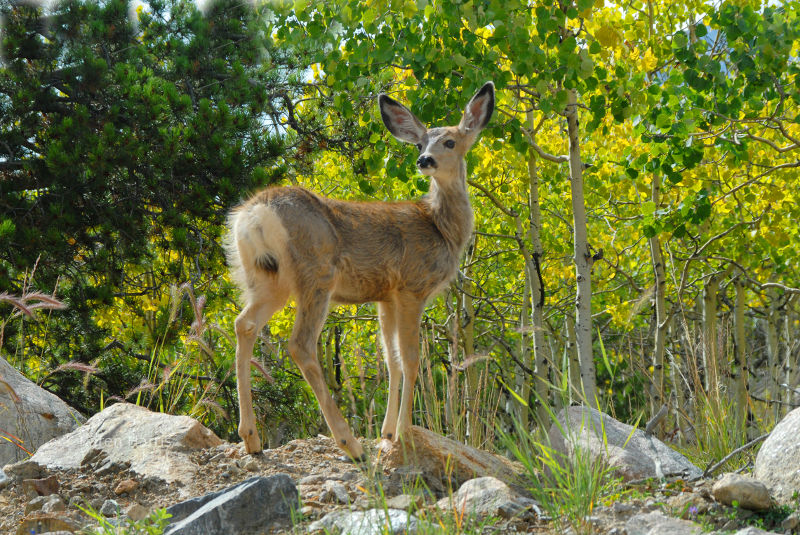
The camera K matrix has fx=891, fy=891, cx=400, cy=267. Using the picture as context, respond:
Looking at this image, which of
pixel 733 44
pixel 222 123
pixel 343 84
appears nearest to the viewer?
pixel 733 44

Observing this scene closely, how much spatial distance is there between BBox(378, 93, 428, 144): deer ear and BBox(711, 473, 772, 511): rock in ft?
11.6

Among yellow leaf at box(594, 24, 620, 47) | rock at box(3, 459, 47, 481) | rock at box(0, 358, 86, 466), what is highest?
yellow leaf at box(594, 24, 620, 47)

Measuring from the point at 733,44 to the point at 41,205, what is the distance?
660cm

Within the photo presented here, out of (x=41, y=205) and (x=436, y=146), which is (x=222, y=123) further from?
(x=436, y=146)

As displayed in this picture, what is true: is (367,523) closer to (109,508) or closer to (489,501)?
(489,501)

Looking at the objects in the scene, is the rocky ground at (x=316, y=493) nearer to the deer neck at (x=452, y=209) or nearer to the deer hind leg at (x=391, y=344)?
the deer hind leg at (x=391, y=344)

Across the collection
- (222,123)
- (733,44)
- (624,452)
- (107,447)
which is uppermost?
(222,123)

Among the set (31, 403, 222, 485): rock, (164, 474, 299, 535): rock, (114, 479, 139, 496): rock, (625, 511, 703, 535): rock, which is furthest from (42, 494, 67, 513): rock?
(625, 511, 703, 535): rock

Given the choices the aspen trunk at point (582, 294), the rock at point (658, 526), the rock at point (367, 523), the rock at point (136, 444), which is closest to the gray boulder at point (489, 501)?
the rock at point (367, 523)

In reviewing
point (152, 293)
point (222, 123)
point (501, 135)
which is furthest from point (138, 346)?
point (501, 135)

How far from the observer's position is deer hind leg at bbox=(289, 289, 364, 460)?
5363mm

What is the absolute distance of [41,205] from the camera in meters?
8.78

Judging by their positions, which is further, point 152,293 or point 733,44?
point 152,293

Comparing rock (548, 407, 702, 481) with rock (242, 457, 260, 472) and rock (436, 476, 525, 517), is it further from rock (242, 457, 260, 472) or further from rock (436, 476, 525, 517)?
rock (242, 457, 260, 472)
